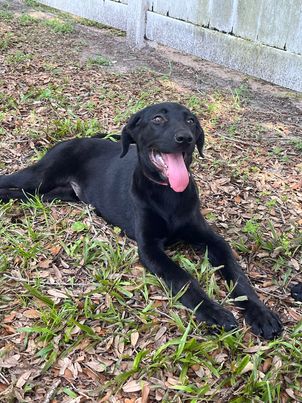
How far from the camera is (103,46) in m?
7.55

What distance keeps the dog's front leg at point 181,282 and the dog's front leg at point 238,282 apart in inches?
6.0

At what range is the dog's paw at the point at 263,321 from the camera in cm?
294

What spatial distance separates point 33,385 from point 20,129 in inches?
120

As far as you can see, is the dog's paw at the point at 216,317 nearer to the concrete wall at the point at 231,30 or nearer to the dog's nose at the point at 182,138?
the dog's nose at the point at 182,138

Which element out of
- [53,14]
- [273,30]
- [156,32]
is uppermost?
[273,30]

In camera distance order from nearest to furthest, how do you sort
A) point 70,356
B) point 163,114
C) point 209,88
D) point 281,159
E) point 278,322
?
point 70,356 < point 278,322 < point 163,114 < point 281,159 < point 209,88

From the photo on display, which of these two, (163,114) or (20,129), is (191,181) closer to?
(163,114)

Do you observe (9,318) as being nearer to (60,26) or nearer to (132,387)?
(132,387)

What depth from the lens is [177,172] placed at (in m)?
3.38

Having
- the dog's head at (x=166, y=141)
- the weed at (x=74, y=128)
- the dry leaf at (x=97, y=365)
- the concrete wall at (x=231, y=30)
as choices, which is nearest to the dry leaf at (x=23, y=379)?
the dry leaf at (x=97, y=365)

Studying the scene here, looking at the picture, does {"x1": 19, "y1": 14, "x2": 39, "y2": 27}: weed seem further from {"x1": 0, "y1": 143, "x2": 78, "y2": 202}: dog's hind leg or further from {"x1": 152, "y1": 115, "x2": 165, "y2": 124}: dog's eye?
{"x1": 152, "y1": 115, "x2": 165, "y2": 124}: dog's eye

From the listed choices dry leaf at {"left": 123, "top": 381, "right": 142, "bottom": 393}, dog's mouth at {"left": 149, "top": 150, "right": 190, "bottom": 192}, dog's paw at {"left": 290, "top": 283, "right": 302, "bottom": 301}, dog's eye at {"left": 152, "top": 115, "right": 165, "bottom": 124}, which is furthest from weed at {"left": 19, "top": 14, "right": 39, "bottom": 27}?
dry leaf at {"left": 123, "top": 381, "right": 142, "bottom": 393}

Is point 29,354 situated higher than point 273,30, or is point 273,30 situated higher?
point 273,30

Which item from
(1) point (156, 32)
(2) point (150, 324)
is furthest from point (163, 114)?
(1) point (156, 32)
